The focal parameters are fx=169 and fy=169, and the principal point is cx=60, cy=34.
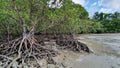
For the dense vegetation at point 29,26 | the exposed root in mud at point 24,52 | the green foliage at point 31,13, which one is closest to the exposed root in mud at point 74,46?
the dense vegetation at point 29,26

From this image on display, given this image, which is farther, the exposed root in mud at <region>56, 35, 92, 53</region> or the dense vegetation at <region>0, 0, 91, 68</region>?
the exposed root in mud at <region>56, 35, 92, 53</region>

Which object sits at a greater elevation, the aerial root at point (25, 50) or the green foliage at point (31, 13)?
the green foliage at point (31, 13)

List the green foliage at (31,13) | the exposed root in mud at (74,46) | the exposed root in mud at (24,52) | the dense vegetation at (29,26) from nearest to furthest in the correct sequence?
1. the exposed root in mud at (24,52)
2. the dense vegetation at (29,26)
3. the green foliage at (31,13)
4. the exposed root in mud at (74,46)

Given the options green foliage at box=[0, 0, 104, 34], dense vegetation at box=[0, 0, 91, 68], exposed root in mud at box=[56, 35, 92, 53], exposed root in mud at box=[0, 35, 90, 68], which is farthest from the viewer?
exposed root in mud at box=[56, 35, 92, 53]

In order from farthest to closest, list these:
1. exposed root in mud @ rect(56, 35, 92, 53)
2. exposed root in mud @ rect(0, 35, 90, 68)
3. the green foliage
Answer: exposed root in mud @ rect(56, 35, 92, 53)
the green foliage
exposed root in mud @ rect(0, 35, 90, 68)

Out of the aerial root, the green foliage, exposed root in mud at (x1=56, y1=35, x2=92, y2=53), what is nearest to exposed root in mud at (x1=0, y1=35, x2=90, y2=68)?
the aerial root

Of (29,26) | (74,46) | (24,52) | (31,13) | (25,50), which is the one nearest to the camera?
(24,52)

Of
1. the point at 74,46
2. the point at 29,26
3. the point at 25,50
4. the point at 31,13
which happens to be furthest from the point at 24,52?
the point at 74,46

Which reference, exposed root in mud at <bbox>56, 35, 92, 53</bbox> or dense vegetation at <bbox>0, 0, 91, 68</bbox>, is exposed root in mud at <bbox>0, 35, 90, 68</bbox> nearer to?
dense vegetation at <bbox>0, 0, 91, 68</bbox>

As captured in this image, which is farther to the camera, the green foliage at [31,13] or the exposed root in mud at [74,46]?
the exposed root in mud at [74,46]

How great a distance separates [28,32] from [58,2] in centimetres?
266

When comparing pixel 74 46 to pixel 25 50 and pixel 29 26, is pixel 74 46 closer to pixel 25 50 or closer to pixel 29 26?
pixel 29 26

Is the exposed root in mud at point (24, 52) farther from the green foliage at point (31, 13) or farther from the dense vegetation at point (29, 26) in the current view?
the green foliage at point (31, 13)

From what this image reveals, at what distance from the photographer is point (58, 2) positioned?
1036cm
